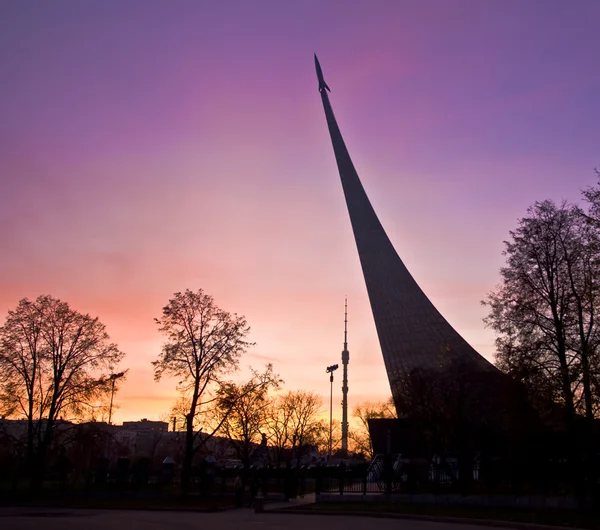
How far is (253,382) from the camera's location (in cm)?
2466

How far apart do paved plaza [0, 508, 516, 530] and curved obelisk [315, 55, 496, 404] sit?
78.7 feet

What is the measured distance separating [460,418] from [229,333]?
8881 mm

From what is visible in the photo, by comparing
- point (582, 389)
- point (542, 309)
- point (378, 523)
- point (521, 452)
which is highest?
point (542, 309)

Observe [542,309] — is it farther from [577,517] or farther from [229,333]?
[229,333]

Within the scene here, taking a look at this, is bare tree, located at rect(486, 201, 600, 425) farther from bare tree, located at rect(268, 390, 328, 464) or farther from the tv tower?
the tv tower

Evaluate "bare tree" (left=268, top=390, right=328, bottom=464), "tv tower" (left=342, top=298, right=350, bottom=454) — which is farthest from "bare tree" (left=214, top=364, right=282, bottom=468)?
"tv tower" (left=342, top=298, right=350, bottom=454)

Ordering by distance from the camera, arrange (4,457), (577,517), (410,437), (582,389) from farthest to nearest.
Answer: (410,437) < (4,457) < (582,389) < (577,517)

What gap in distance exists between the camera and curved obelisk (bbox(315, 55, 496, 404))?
1634 inches

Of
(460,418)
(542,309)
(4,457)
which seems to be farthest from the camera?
(4,457)

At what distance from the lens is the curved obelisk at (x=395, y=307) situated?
4150 centimetres

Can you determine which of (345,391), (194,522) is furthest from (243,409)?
(345,391)

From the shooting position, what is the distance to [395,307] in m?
44.1

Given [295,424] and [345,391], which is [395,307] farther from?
[345,391]

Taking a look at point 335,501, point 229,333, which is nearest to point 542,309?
point 335,501
